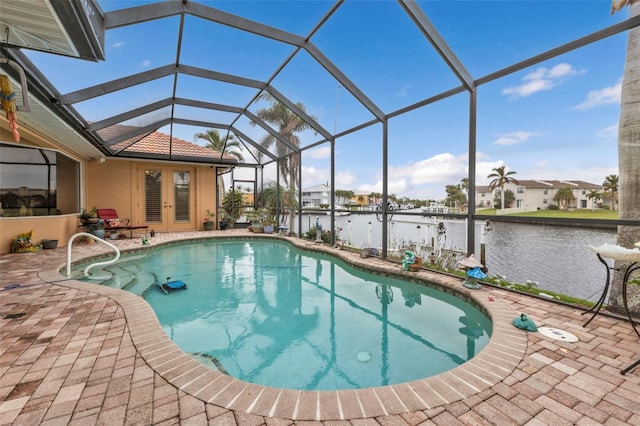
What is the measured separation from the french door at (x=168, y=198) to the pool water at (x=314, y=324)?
17.1 ft

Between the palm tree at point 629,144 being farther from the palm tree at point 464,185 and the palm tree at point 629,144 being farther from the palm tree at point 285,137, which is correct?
the palm tree at point 285,137

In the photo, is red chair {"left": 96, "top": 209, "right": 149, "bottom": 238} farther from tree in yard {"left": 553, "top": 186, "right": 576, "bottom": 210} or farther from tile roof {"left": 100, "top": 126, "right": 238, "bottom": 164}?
tree in yard {"left": 553, "top": 186, "right": 576, "bottom": 210}

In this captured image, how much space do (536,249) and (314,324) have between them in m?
3.56

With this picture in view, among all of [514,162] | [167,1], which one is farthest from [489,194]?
[167,1]

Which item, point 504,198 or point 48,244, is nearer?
point 504,198

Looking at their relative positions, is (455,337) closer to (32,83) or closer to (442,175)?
(442,175)

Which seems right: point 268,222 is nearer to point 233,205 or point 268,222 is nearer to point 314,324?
point 233,205

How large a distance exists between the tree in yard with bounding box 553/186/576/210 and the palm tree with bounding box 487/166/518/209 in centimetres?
78

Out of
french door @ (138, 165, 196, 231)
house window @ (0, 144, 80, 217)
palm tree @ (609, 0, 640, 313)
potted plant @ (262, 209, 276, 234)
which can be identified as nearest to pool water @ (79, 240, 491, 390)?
palm tree @ (609, 0, 640, 313)

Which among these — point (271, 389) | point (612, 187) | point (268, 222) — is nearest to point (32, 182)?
point (268, 222)

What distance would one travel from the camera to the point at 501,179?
4773 millimetres

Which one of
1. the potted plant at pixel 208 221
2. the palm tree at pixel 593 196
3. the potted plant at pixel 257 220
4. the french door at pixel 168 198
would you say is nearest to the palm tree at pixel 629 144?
the palm tree at pixel 593 196

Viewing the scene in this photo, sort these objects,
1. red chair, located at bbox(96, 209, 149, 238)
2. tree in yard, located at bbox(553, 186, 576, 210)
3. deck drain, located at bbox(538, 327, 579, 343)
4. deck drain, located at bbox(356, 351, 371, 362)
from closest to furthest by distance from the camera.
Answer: deck drain, located at bbox(538, 327, 579, 343), deck drain, located at bbox(356, 351, 371, 362), tree in yard, located at bbox(553, 186, 576, 210), red chair, located at bbox(96, 209, 149, 238)

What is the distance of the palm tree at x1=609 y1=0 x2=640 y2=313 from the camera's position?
10.4 ft
